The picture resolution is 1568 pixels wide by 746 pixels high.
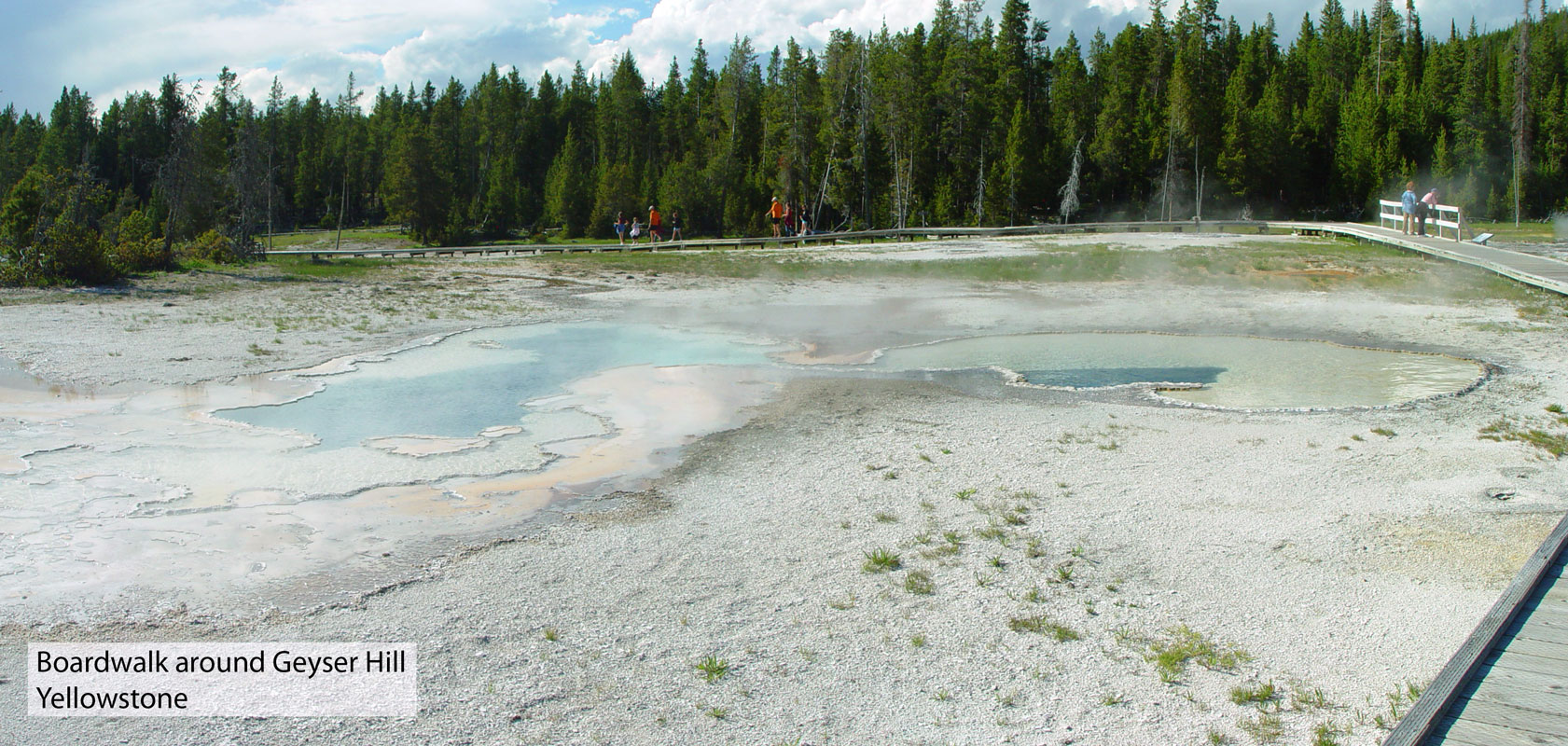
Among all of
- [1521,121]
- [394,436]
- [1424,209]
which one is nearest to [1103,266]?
[1424,209]

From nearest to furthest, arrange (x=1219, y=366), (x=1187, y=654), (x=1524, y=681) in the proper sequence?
(x=1524, y=681) → (x=1187, y=654) → (x=1219, y=366)

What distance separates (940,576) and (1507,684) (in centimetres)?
246

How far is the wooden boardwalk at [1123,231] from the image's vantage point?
802 inches

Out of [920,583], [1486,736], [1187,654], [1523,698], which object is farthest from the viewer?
[920,583]

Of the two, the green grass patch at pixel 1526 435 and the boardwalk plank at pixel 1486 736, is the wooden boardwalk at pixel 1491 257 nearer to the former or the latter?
the green grass patch at pixel 1526 435

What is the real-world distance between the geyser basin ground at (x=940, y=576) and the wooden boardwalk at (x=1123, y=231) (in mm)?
10762

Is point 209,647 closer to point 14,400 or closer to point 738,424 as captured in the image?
point 738,424

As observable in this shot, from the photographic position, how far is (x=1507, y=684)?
3.85 m

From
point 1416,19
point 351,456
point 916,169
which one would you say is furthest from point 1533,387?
point 1416,19

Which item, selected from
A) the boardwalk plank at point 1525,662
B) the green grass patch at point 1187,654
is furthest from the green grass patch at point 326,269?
the boardwalk plank at point 1525,662

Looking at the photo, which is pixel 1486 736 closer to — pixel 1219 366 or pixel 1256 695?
pixel 1256 695

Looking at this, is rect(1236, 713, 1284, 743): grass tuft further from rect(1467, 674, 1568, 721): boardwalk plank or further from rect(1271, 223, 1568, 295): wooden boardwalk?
rect(1271, 223, 1568, 295): wooden boardwalk

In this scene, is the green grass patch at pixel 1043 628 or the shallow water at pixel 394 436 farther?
the shallow water at pixel 394 436

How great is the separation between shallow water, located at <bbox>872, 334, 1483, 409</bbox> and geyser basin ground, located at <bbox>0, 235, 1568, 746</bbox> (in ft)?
1.97
